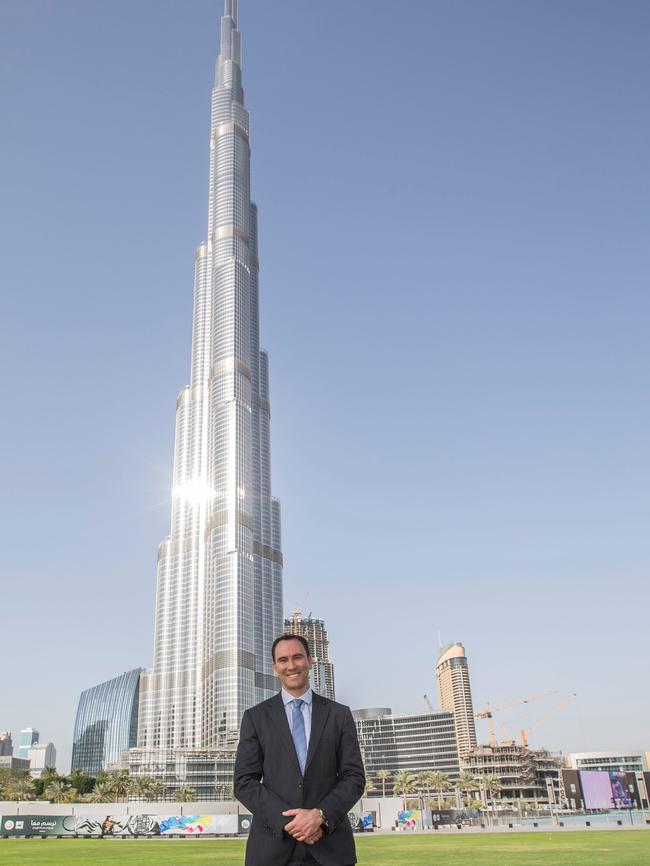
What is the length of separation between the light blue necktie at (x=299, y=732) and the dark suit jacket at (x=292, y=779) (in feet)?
0.17

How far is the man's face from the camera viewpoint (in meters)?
6.71

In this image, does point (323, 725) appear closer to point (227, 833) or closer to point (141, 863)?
point (141, 863)

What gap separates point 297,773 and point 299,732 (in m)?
0.37

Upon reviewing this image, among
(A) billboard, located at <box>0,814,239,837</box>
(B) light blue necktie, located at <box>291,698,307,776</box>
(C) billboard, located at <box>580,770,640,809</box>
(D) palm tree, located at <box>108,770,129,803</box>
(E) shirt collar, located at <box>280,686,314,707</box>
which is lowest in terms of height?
(C) billboard, located at <box>580,770,640,809</box>

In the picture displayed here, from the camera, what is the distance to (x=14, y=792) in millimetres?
139000

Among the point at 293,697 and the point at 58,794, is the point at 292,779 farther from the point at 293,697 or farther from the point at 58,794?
the point at 58,794

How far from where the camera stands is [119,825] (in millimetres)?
77875

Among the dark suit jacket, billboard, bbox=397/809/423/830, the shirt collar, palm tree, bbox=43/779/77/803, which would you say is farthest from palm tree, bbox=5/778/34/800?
the shirt collar

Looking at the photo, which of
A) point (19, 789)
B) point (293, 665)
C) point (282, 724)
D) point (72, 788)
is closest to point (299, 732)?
point (282, 724)

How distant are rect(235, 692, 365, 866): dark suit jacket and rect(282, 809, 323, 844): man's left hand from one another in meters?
0.10

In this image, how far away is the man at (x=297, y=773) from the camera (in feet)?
19.6

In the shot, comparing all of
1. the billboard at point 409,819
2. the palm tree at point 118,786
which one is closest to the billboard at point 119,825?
the billboard at point 409,819

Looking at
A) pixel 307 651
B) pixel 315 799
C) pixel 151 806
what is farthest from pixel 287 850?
pixel 151 806

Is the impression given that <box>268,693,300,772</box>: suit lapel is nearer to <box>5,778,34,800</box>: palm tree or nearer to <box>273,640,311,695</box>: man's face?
<box>273,640,311,695</box>: man's face
